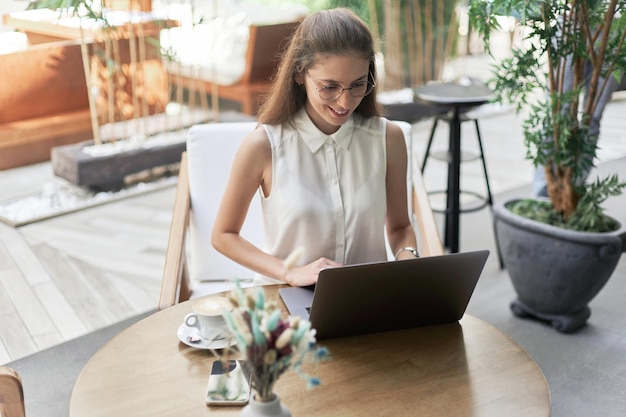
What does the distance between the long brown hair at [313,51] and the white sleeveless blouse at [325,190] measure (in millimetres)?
39

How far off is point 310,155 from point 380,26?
451cm

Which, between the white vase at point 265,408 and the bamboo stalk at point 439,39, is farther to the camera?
the bamboo stalk at point 439,39

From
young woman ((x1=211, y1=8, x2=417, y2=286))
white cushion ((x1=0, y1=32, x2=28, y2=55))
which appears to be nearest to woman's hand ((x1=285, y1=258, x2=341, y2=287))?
young woman ((x1=211, y1=8, x2=417, y2=286))

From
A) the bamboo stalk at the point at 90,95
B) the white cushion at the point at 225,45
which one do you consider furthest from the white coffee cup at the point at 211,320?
the white cushion at the point at 225,45

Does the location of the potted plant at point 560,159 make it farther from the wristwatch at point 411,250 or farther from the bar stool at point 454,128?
the wristwatch at point 411,250

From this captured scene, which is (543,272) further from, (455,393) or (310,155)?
(455,393)

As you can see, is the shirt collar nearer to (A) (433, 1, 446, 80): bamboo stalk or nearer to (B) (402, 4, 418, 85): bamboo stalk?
(B) (402, 4, 418, 85): bamboo stalk

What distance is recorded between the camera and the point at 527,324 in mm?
2951

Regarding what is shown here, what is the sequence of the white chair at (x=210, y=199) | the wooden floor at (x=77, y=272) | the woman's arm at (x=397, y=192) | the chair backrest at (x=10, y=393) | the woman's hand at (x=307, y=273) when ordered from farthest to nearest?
the wooden floor at (x=77, y=272) < the white chair at (x=210, y=199) < the woman's arm at (x=397, y=192) < the woman's hand at (x=307, y=273) < the chair backrest at (x=10, y=393)

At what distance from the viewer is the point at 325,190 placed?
193 cm

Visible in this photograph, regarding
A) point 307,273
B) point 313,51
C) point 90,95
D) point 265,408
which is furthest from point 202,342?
point 90,95

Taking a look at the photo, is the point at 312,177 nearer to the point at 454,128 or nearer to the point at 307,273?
the point at 307,273

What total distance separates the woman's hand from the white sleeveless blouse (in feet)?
0.49

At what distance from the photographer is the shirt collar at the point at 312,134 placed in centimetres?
192
